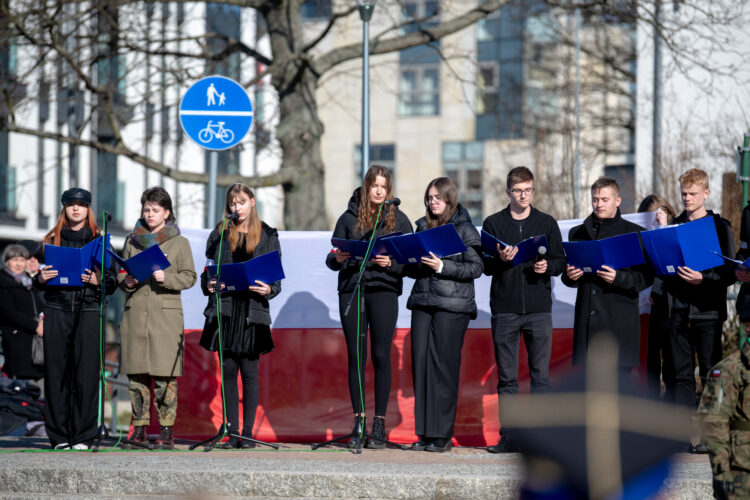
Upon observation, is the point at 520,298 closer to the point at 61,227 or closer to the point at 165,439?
the point at 165,439

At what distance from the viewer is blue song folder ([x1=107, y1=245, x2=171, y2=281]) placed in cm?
834

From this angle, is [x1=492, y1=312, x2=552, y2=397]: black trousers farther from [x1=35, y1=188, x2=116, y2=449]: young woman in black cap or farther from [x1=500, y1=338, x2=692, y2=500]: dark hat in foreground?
[x1=500, y1=338, x2=692, y2=500]: dark hat in foreground

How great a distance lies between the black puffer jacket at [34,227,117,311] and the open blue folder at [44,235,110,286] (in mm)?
101

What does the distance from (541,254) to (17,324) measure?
5783 mm

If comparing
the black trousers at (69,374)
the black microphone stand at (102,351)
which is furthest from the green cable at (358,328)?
the black trousers at (69,374)

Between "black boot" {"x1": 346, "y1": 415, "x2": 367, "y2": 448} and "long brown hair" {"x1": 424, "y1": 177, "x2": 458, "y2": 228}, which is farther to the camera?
"long brown hair" {"x1": 424, "y1": 177, "x2": 458, "y2": 228}

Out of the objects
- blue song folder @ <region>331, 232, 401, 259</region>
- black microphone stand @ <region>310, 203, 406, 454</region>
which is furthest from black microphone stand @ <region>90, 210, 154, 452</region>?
blue song folder @ <region>331, 232, 401, 259</region>

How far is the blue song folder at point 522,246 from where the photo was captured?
830 centimetres

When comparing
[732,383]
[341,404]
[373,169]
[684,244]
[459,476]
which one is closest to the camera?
[732,383]

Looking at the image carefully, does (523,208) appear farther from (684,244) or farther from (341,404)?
(341,404)

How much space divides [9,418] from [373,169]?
16.3 ft

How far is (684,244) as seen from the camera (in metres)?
8.13

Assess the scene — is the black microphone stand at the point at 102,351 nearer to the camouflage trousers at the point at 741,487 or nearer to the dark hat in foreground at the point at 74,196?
the dark hat in foreground at the point at 74,196

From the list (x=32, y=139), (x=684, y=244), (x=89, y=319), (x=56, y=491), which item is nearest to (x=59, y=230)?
(x=89, y=319)
